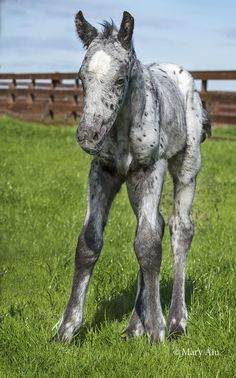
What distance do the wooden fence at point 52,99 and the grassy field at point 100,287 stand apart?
27.0 ft

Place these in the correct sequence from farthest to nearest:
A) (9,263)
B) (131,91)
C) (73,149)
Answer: (73,149)
(9,263)
(131,91)

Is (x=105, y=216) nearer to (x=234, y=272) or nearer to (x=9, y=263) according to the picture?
(x=234, y=272)

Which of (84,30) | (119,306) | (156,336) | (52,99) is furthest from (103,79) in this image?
(52,99)

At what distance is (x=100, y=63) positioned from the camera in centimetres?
420

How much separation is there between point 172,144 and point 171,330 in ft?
4.50

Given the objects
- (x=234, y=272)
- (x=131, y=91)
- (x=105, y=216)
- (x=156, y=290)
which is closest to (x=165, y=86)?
(x=131, y=91)

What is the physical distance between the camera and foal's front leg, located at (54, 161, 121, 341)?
479cm

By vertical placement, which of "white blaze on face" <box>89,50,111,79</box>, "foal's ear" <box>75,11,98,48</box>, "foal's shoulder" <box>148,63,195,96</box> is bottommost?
"foal's shoulder" <box>148,63,195,96</box>

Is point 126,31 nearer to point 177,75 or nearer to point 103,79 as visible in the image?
point 103,79

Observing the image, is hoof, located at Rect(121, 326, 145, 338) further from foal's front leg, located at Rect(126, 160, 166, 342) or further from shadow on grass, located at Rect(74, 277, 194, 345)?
shadow on grass, located at Rect(74, 277, 194, 345)

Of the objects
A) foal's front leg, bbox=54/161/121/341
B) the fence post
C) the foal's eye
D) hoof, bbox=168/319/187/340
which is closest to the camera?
the foal's eye

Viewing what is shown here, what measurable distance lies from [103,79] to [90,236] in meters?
1.19

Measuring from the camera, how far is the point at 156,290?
4.71m

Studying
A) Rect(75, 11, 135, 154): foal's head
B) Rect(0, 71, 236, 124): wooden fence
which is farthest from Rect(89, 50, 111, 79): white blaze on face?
Rect(0, 71, 236, 124): wooden fence
